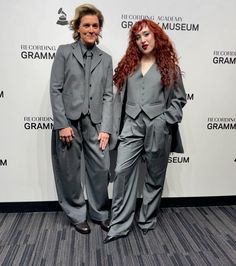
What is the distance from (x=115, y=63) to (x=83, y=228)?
131 cm

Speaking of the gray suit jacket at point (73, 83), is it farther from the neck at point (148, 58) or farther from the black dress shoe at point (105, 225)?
the black dress shoe at point (105, 225)

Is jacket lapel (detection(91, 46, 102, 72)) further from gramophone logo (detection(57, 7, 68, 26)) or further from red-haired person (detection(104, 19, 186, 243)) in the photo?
gramophone logo (detection(57, 7, 68, 26))

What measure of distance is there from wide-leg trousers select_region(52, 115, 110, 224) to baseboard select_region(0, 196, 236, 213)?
353mm

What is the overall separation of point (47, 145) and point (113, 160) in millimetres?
565

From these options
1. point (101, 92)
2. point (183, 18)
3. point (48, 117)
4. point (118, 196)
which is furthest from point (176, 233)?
point (183, 18)

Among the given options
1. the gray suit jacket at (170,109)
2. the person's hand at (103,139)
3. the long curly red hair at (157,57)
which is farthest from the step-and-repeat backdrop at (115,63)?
the person's hand at (103,139)

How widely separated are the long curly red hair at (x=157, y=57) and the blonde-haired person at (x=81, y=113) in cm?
10

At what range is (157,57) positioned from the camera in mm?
2125

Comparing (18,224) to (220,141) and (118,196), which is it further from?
(220,141)

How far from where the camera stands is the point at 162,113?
214cm

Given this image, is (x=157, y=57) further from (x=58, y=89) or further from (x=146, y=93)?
(x=58, y=89)

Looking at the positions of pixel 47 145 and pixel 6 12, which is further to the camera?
pixel 47 145

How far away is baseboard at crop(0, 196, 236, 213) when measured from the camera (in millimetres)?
2594

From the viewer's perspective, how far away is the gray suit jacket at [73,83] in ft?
6.74
